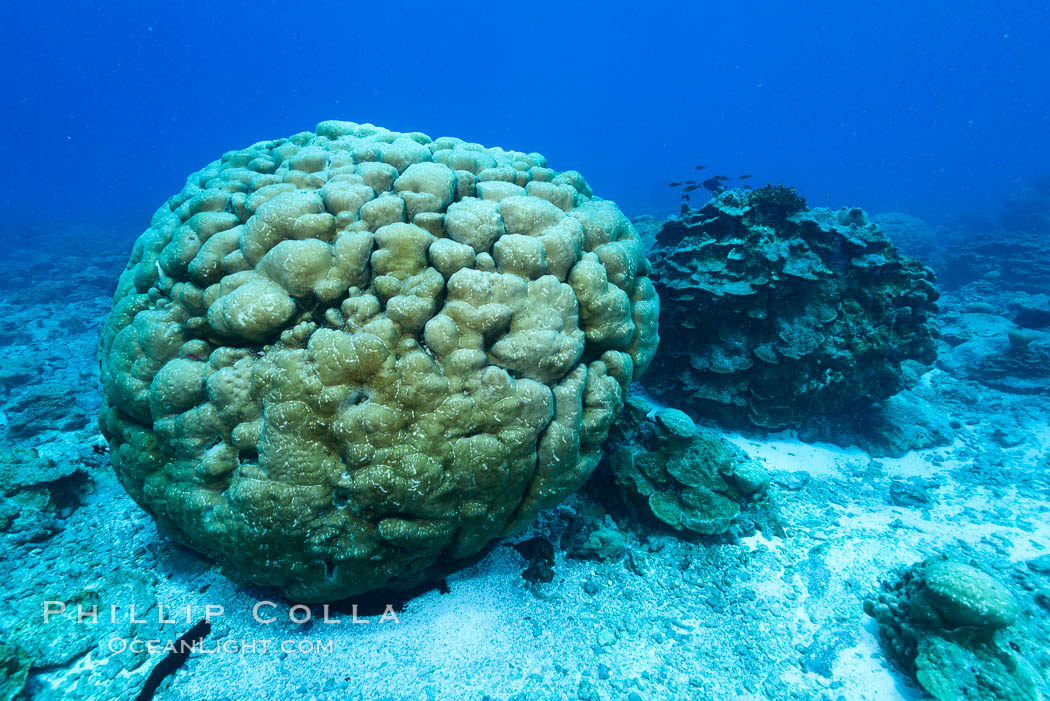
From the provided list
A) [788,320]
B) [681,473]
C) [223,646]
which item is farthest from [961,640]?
[223,646]

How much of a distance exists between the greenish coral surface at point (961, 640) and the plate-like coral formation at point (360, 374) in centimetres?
272

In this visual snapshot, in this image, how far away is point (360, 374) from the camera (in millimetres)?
2854

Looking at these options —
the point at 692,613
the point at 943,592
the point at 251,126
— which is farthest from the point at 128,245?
the point at 251,126

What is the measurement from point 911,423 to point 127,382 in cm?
936

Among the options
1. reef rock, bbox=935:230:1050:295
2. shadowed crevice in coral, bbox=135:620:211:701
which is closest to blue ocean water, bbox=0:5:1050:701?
shadowed crevice in coral, bbox=135:620:211:701

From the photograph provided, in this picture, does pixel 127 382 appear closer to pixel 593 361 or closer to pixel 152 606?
pixel 152 606

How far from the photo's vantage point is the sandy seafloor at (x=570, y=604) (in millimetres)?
3123

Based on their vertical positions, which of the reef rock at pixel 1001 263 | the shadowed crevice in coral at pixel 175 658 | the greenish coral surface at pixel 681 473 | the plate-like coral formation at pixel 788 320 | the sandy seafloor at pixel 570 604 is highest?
the reef rock at pixel 1001 263

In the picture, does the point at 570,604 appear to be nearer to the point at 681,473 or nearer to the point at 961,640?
the point at 681,473

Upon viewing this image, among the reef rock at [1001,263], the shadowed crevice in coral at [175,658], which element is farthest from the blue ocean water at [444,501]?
the reef rock at [1001,263]

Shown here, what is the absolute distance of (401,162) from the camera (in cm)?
413

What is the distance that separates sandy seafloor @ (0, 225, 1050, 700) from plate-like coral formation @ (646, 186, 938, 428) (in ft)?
3.65

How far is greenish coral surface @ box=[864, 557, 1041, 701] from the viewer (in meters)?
3.05

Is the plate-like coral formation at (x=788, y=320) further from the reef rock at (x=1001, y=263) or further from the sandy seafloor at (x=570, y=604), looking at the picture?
the reef rock at (x=1001, y=263)
